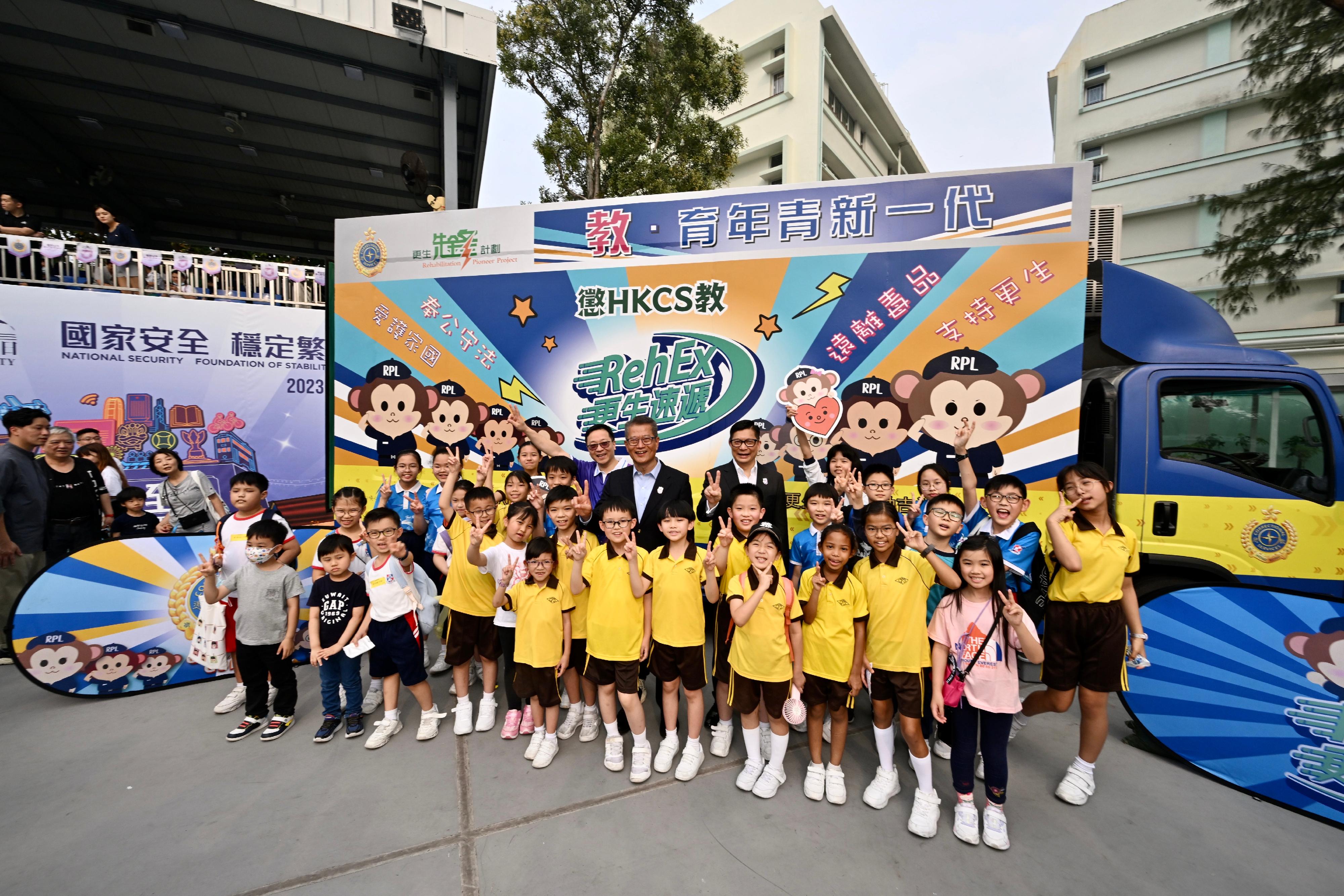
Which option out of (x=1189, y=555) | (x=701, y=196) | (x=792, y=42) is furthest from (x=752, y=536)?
(x=792, y=42)

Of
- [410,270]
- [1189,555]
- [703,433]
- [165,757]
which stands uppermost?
[410,270]

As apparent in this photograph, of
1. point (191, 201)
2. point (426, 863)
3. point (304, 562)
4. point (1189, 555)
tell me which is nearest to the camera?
point (426, 863)

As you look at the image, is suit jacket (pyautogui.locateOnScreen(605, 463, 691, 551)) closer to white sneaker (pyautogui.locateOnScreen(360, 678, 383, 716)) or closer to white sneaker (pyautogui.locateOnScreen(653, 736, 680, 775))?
white sneaker (pyautogui.locateOnScreen(653, 736, 680, 775))

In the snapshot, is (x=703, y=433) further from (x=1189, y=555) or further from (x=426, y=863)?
(x=1189, y=555)

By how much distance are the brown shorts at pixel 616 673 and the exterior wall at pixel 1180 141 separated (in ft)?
72.7

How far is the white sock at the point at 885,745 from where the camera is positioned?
2646mm

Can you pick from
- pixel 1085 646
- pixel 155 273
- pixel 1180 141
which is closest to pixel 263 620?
pixel 1085 646

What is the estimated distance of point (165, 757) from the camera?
9.85ft

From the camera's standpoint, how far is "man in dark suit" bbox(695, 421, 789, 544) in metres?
3.46

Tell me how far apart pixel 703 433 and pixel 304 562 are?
3172 mm

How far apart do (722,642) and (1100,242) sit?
4207mm

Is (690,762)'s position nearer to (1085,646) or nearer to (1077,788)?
(1077,788)

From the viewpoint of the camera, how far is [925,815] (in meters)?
2.46

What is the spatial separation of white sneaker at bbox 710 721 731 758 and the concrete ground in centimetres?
6
